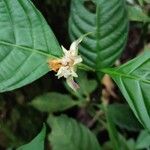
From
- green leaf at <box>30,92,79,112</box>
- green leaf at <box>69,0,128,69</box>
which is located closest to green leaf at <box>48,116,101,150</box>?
green leaf at <box>30,92,79,112</box>

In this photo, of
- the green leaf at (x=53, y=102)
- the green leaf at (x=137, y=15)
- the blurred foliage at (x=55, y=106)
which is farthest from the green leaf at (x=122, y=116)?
the green leaf at (x=137, y=15)

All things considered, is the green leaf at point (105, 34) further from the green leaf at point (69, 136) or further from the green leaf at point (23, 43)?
the green leaf at point (69, 136)

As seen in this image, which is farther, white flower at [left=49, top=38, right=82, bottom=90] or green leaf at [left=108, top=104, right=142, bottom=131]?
green leaf at [left=108, top=104, right=142, bottom=131]

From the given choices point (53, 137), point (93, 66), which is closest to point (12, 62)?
point (93, 66)

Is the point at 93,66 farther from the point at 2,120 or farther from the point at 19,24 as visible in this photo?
the point at 2,120

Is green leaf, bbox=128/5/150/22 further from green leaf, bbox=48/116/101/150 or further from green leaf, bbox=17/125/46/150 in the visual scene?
green leaf, bbox=17/125/46/150

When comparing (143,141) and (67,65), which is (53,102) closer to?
(143,141)
